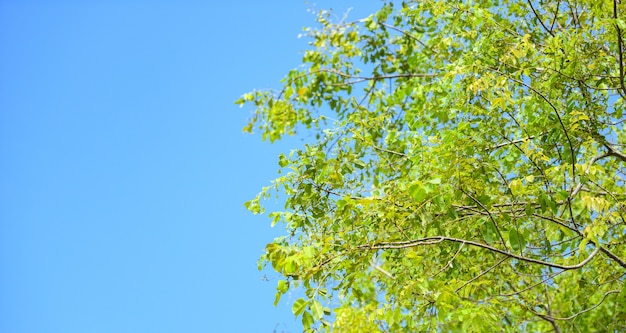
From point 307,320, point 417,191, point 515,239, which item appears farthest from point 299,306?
point 515,239

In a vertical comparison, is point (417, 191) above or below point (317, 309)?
above

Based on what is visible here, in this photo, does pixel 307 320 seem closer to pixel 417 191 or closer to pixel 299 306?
pixel 299 306

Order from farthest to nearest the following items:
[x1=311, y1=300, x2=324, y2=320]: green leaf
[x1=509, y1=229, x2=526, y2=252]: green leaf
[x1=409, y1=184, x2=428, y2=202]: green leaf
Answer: [x1=509, y1=229, x2=526, y2=252]: green leaf, [x1=409, y1=184, x2=428, y2=202]: green leaf, [x1=311, y1=300, x2=324, y2=320]: green leaf

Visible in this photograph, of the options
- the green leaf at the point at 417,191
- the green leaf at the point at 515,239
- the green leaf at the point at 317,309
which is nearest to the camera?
the green leaf at the point at 317,309

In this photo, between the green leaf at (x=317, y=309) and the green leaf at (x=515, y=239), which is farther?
the green leaf at (x=515, y=239)

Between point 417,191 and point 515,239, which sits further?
point 515,239

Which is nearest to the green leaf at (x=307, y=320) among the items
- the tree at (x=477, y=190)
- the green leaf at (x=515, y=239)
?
the tree at (x=477, y=190)

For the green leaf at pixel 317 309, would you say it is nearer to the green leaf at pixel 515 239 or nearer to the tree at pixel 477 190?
the tree at pixel 477 190

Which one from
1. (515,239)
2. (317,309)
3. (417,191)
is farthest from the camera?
(515,239)

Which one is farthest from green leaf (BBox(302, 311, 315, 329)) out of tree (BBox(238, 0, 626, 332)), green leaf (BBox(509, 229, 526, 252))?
green leaf (BBox(509, 229, 526, 252))

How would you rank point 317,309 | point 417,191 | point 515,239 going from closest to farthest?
point 317,309 → point 417,191 → point 515,239

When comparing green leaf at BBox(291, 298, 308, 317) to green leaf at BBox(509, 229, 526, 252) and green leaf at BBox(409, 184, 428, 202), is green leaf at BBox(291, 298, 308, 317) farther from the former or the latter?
green leaf at BBox(509, 229, 526, 252)

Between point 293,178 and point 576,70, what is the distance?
2174 mm

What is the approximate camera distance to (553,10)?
6125mm
